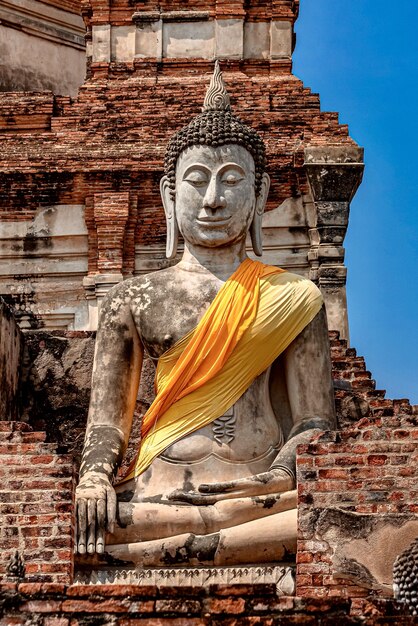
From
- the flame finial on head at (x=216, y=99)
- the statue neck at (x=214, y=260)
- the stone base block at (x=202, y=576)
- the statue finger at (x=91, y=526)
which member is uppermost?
the flame finial on head at (x=216, y=99)

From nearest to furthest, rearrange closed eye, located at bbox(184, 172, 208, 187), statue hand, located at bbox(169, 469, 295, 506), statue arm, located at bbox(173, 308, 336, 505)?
1. statue hand, located at bbox(169, 469, 295, 506)
2. statue arm, located at bbox(173, 308, 336, 505)
3. closed eye, located at bbox(184, 172, 208, 187)

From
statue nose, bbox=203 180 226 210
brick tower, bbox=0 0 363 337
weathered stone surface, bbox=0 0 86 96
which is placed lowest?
statue nose, bbox=203 180 226 210

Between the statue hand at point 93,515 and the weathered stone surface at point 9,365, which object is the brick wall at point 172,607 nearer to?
the statue hand at point 93,515

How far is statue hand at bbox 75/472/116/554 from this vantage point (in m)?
10.8

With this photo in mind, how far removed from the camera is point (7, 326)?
1281 cm

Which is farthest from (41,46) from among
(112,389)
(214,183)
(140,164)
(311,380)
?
(311,380)

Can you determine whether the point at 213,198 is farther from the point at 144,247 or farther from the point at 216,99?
the point at 144,247

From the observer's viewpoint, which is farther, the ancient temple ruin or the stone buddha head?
the stone buddha head

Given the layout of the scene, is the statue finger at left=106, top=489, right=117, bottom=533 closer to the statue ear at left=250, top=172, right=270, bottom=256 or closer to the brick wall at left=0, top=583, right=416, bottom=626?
the statue ear at left=250, top=172, right=270, bottom=256

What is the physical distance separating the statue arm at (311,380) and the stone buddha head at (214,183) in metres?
0.77

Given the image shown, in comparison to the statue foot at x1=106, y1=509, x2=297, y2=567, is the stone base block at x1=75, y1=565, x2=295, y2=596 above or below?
below

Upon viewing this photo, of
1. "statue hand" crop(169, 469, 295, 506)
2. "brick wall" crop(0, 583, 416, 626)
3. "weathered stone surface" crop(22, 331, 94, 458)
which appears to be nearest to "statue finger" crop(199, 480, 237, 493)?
"statue hand" crop(169, 469, 295, 506)

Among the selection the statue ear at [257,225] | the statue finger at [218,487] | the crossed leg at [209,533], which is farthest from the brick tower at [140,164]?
the crossed leg at [209,533]

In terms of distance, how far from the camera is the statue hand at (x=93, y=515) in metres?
10.8
